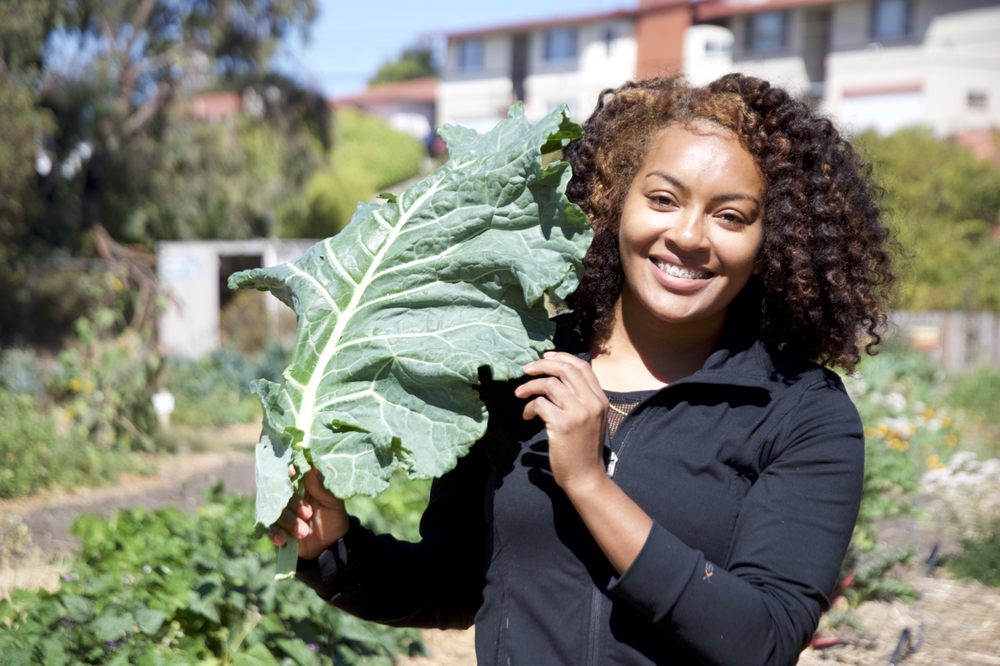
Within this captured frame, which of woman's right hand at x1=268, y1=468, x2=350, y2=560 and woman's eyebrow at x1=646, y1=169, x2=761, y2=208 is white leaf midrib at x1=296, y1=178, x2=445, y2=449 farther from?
woman's eyebrow at x1=646, y1=169, x2=761, y2=208

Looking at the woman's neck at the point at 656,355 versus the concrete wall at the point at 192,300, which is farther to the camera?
the concrete wall at the point at 192,300

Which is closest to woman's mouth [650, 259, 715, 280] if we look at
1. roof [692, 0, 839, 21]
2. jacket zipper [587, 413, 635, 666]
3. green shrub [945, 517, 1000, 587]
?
jacket zipper [587, 413, 635, 666]

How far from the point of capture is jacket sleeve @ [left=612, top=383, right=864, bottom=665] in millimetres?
1620

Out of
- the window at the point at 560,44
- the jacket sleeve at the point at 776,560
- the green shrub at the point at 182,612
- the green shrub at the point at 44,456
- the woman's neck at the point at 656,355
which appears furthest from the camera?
the window at the point at 560,44

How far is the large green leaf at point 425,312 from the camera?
182 cm

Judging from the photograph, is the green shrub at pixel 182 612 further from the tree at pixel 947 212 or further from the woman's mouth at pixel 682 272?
the tree at pixel 947 212

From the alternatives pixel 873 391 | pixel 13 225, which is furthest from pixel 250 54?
pixel 873 391

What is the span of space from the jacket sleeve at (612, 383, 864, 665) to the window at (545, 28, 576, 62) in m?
41.6

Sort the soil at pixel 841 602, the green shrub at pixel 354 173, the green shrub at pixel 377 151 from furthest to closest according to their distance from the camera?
the green shrub at pixel 377 151
the green shrub at pixel 354 173
the soil at pixel 841 602

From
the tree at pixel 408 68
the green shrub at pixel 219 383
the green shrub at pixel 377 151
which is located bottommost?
the green shrub at pixel 219 383

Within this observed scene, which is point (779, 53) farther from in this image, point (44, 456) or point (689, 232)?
point (689, 232)

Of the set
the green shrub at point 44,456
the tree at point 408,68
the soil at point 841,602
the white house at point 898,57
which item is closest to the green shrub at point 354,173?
the white house at point 898,57

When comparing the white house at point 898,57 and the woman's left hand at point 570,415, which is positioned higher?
the white house at point 898,57

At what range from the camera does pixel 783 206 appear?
1960mm
